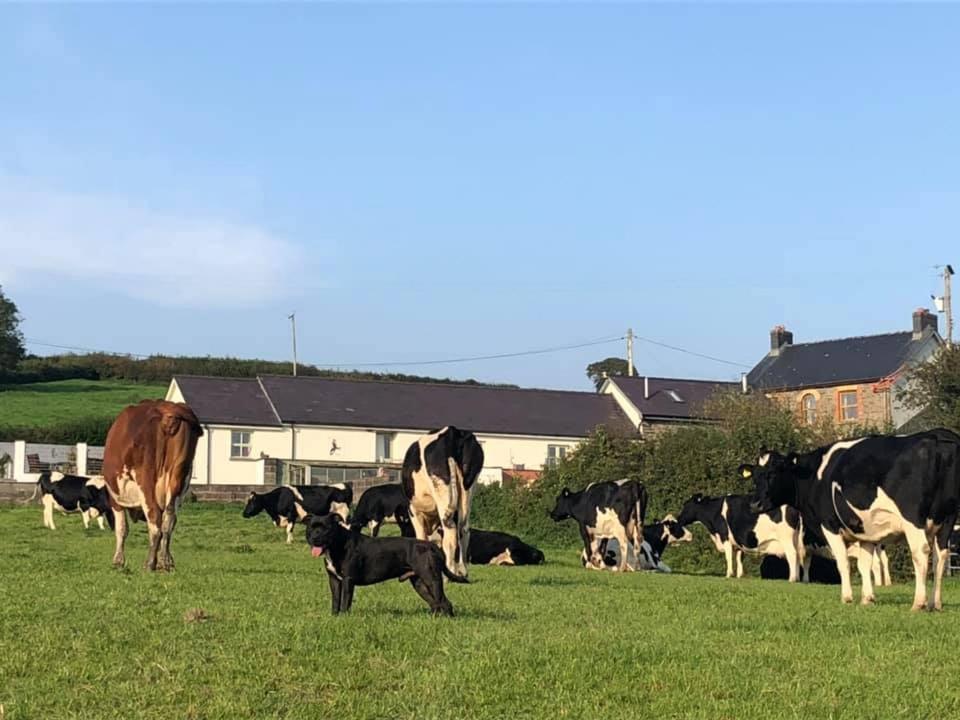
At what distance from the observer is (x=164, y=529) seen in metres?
18.1

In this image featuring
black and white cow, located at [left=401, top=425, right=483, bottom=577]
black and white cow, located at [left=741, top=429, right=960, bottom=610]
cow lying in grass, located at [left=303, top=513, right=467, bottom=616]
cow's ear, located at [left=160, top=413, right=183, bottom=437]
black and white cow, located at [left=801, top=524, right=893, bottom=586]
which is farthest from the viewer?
black and white cow, located at [left=801, top=524, right=893, bottom=586]

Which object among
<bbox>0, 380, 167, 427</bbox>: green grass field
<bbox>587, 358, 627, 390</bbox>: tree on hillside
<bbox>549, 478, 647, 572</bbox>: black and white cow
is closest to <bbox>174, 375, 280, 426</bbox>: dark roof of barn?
<bbox>0, 380, 167, 427</bbox>: green grass field

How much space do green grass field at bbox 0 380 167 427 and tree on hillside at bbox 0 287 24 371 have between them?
3.16 metres

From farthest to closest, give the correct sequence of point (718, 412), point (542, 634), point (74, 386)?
1. point (74, 386)
2. point (718, 412)
3. point (542, 634)

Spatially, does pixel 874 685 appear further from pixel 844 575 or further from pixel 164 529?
pixel 164 529

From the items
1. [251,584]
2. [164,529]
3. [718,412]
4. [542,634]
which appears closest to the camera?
[542,634]

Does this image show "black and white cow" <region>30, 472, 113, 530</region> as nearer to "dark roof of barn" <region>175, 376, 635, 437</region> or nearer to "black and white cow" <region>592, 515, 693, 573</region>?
"black and white cow" <region>592, 515, 693, 573</region>

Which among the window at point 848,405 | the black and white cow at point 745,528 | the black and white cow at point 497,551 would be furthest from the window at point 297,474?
the window at point 848,405

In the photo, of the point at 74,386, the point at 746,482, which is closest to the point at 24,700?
the point at 746,482

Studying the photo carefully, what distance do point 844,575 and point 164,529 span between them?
9184mm

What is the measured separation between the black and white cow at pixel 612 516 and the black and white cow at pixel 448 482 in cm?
871

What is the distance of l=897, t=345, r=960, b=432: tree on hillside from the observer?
36.3m

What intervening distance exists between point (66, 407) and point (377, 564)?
234 ft

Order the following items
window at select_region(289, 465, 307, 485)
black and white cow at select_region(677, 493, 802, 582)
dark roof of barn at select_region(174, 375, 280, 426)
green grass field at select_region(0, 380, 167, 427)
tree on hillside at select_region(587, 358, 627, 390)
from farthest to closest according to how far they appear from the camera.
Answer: tree on hillside at select_region(587, 358, 627, 390) < green grass field at select_region(0, 380, 167, 427) < dark roof of barn at select_region(174, 375, 280, 426) < window at select_region(289, 465, 307, 485) < black and white cow at select_region(677, 493, 802, 582)
